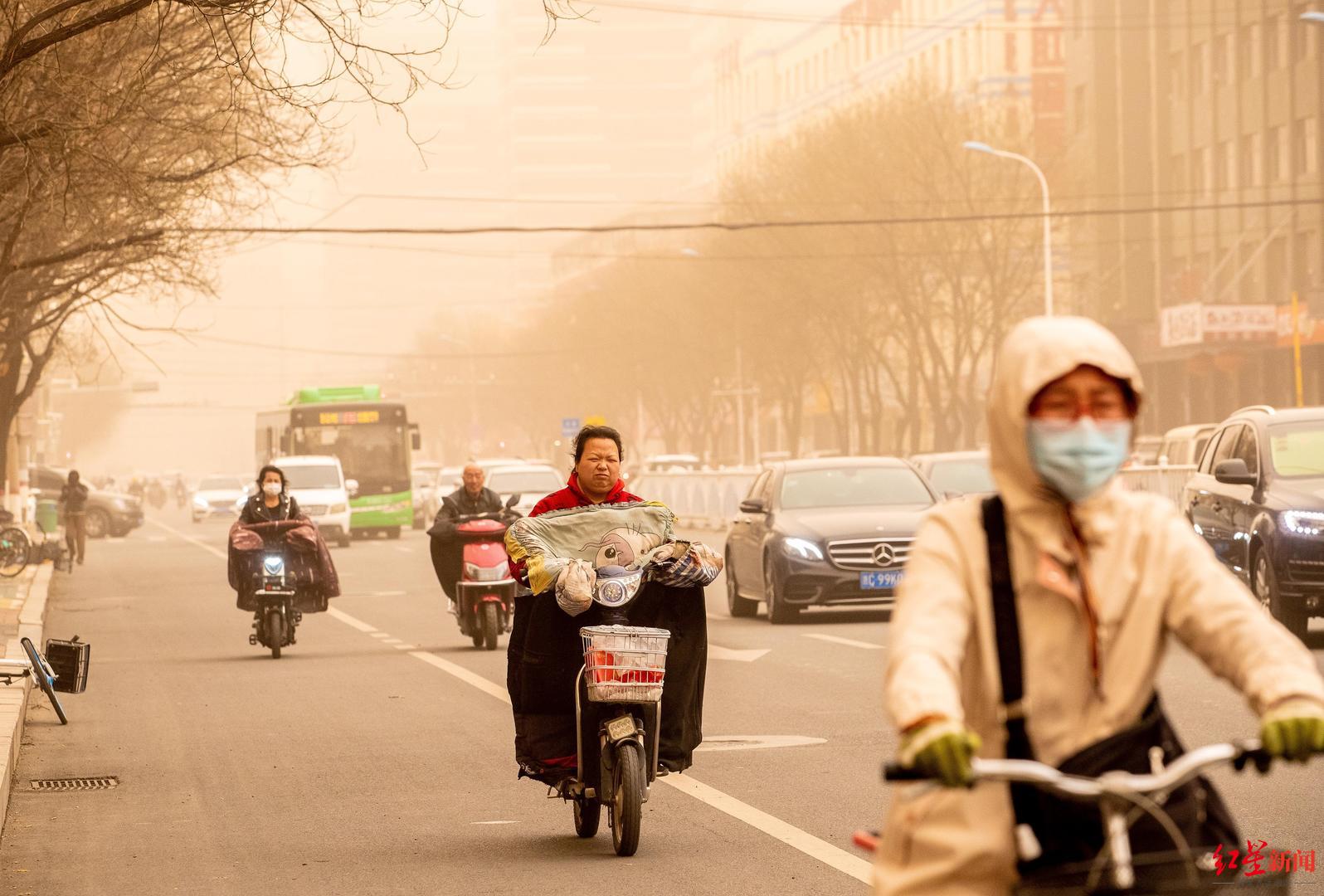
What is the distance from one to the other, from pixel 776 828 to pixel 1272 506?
868 cm

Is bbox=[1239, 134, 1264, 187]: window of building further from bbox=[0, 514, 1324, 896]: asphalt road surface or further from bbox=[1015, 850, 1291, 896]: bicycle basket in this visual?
bbox=[1015, 850, 1291, 896]: bicycle basket

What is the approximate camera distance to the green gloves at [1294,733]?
11.3ft

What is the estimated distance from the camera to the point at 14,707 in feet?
44.4

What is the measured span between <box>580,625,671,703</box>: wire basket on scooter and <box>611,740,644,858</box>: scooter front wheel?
0.64ft

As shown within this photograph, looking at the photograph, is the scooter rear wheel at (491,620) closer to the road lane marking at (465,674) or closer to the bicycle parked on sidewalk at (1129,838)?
the road lane marking at (465,674)

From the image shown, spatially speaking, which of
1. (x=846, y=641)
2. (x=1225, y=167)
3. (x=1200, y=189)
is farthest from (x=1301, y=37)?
(x=846, y=641)

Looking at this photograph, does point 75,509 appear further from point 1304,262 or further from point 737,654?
point 1304,262

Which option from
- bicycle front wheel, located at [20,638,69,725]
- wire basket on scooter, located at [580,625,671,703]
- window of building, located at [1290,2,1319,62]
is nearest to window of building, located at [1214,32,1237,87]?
window of building, located at [1290,2,1319,62]

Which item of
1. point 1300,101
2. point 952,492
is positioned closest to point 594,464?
point 952,492

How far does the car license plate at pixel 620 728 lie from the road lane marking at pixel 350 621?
13.9 meters

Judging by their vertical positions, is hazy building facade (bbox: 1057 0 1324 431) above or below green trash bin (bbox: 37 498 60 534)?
above

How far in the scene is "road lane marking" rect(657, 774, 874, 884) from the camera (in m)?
8.30

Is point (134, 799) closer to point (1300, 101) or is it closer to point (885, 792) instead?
point (885, 792)

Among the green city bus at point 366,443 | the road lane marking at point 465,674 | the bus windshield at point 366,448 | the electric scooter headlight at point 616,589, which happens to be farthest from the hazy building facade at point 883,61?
the electric scooter headlight at point 616,589
